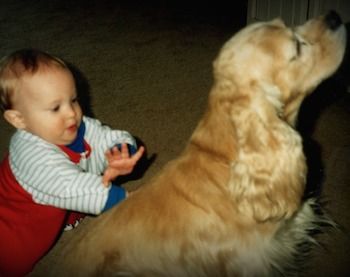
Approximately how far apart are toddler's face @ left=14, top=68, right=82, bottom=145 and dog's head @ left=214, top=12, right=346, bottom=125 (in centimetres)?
62

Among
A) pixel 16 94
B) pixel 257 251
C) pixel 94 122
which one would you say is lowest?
pixel 257 251

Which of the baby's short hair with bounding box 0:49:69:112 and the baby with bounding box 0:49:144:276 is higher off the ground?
the baby's short hair with bounding box 0:49:69:112

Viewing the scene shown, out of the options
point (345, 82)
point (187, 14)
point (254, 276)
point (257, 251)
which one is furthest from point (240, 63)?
point (187, 14)

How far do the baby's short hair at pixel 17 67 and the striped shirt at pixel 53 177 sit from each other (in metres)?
0.22

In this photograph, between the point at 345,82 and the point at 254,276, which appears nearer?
the point at 254,276

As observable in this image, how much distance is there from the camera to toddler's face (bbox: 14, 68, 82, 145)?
1521 millimetres

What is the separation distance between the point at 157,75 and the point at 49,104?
1597 millimetres

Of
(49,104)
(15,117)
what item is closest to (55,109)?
(49,104)

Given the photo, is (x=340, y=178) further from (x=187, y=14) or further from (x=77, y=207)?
(x=187, y=14)

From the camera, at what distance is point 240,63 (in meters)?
1.47

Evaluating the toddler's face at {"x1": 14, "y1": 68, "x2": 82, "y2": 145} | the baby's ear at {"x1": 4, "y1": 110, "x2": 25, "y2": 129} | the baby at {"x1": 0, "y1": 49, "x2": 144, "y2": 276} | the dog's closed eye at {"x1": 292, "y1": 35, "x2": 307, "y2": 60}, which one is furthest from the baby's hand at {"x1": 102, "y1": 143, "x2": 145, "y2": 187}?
the dog's closed eye at {"x1": 292, "y1": 35, "x2": 307, "y2": 60}

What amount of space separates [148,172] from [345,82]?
1.52 m

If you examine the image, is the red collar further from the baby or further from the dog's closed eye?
the dog's closed eye

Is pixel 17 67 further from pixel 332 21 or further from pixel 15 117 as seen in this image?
pixel 332 21
